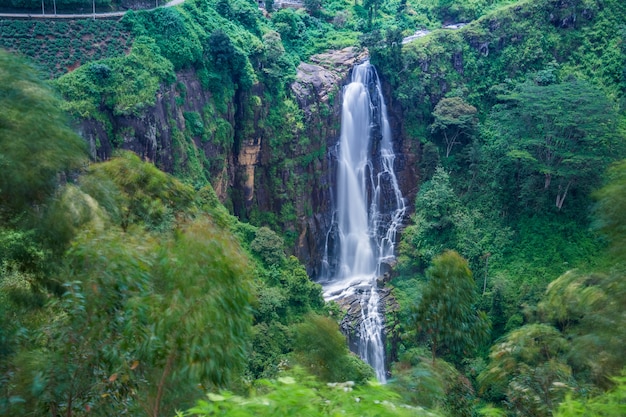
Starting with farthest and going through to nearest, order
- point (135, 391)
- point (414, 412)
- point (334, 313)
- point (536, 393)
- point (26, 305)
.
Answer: point (334, 313) → point (536, 393) → point (26, 305) → point (135, 391) → point (414, 412)

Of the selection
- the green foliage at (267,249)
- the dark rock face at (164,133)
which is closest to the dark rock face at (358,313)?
the green foliage at (267,249)

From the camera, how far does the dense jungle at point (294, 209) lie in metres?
4.30

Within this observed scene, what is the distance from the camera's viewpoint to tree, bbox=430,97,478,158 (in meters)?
24.7

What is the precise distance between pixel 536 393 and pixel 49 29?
19.8 metres

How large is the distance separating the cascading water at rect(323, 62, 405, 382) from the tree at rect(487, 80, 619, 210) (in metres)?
5.56

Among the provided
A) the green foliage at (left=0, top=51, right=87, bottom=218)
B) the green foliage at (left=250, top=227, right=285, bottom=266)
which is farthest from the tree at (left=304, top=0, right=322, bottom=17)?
the green foliage at (left=0, top=51, right=87, bottom=218)

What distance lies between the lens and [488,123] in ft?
83.6

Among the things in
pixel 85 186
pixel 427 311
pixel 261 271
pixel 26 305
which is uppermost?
pixel 85 186

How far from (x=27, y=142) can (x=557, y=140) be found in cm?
1994

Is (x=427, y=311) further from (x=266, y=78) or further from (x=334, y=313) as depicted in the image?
(x=266, y=78)

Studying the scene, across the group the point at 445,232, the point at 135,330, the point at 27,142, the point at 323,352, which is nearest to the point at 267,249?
the point at 445,232

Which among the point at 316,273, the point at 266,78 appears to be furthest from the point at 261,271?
the point at 266,78

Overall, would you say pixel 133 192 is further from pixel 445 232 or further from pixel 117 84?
pixel 445 232

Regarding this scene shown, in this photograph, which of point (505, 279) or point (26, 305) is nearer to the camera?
point (26, 305)
